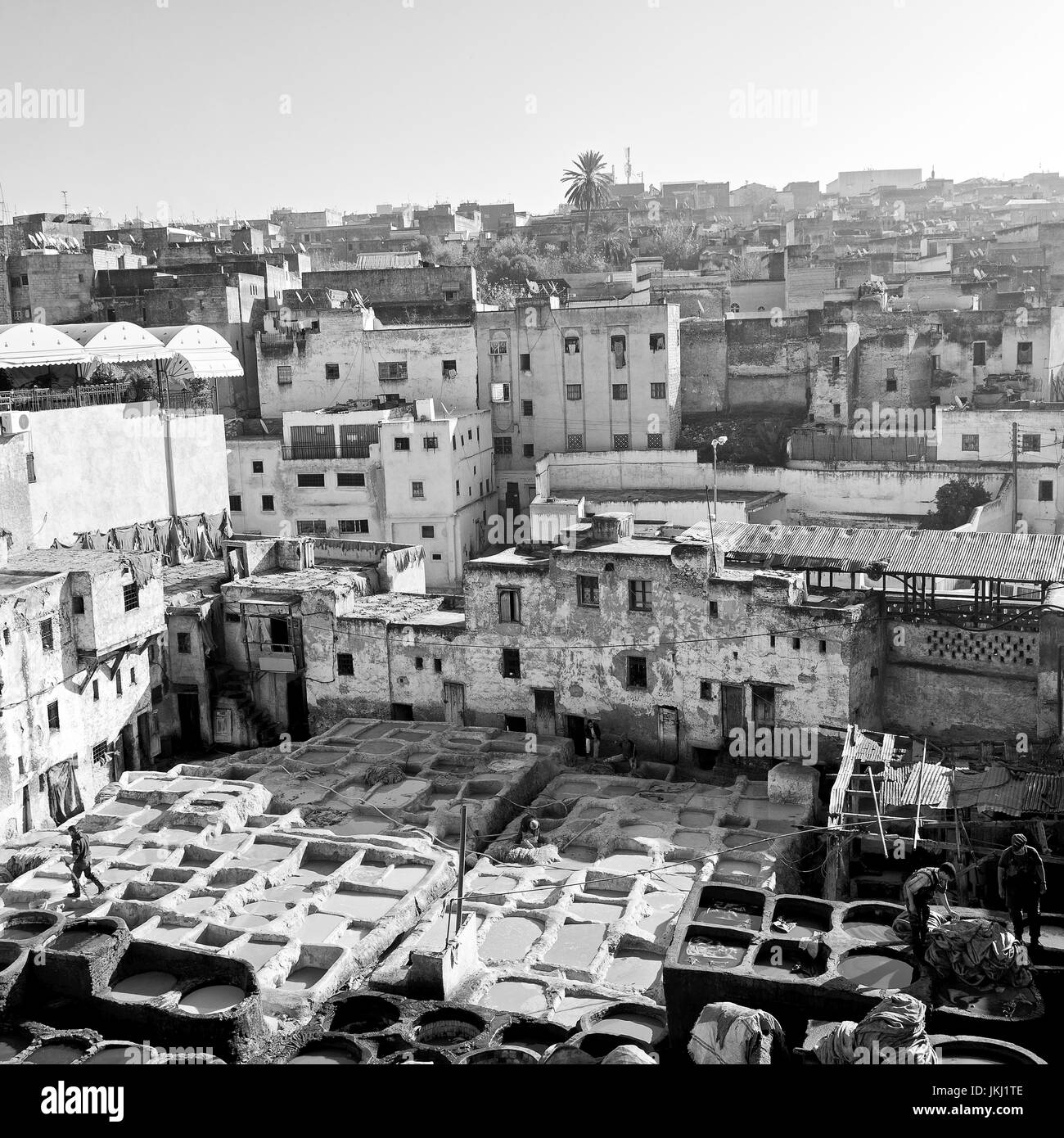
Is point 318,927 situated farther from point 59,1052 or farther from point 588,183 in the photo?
point 588,183

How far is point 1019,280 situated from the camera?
62344 millimetres

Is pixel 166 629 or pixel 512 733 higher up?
pixel 166 629

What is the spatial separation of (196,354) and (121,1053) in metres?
37.5

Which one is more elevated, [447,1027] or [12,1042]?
[12,1042]

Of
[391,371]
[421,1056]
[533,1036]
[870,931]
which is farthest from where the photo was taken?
[391,371]

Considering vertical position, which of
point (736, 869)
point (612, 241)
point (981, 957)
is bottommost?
point (736, 869)

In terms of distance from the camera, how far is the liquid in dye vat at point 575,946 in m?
21.8

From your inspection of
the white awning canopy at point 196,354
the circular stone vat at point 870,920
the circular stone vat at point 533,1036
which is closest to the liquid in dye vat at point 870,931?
the circular stone vat at point 870,920

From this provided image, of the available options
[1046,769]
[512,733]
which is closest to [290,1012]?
[512,733]

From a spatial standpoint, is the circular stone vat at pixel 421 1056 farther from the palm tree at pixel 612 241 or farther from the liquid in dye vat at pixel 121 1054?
the palm tree at pixel 612 241

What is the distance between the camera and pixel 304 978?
71.9 feet

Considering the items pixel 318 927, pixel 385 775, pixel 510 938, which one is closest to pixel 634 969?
pixel 510 938
